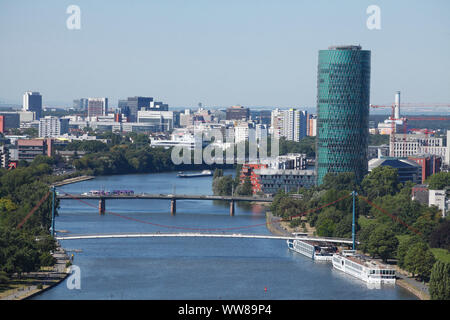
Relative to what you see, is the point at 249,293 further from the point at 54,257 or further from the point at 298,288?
the point at 54,257

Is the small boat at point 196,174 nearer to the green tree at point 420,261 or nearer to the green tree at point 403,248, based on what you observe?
the green tree at point 403,248

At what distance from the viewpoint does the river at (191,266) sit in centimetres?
1183

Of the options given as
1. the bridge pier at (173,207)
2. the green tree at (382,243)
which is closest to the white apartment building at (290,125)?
the bridge pier at (173,207)

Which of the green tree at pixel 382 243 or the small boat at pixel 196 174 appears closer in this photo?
the green tree at pixel 382 243

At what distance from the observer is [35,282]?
12367mm

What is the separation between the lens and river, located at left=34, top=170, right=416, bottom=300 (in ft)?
38.8

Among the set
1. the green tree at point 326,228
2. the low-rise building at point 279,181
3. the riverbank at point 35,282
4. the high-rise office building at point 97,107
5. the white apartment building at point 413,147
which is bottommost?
the riverbank at point 35,282

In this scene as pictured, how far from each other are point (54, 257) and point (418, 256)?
4.45 meters

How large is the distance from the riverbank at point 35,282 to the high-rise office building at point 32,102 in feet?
164

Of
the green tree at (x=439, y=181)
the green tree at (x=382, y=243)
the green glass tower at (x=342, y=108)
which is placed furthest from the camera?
the green glass tower at (x=342, y=108)

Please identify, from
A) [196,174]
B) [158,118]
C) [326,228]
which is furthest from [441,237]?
[158,118]

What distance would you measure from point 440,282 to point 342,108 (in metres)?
12.6

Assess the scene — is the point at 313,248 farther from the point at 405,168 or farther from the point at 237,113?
the point at 237,113
